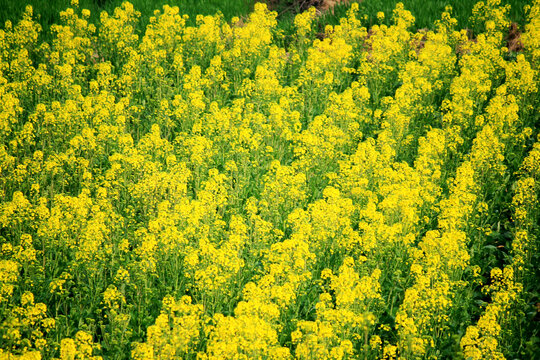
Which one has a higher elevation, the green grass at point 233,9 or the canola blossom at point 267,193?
the green grass at point 233,9

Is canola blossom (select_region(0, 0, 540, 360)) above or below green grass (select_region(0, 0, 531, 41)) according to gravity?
below

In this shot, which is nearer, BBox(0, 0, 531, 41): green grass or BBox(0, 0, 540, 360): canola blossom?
BBox(0, 0, 540, 360): canola blossom

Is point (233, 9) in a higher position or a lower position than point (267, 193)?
higher

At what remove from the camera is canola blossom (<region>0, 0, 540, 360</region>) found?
20.5 ft

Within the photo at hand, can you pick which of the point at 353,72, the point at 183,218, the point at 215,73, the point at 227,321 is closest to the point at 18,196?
the point at 183,218

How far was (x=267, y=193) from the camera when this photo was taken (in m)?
8.28

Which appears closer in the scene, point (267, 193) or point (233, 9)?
point (267, 193)

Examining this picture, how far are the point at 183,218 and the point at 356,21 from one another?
26.0 feet

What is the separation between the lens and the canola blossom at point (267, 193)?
626cm

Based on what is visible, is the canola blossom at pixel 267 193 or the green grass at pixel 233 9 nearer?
the canola blossom at pixel 267 193

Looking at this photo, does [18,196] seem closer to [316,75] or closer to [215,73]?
[215,73]

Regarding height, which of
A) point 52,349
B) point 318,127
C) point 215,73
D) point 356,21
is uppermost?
point 356,21

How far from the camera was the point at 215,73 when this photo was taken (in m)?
11.6

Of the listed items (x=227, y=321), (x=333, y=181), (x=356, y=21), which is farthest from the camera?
(x=356, y=21)
